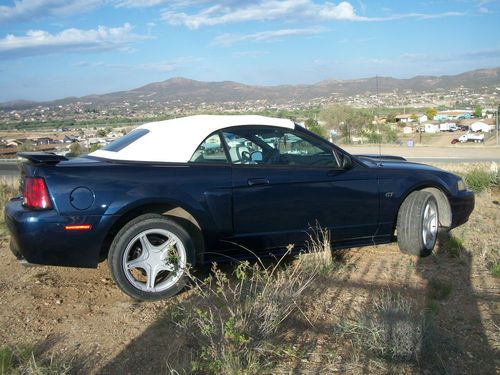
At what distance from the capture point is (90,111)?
122 ft

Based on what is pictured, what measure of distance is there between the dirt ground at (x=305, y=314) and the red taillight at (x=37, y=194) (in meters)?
0.78

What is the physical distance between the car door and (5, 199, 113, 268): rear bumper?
3.66 ft

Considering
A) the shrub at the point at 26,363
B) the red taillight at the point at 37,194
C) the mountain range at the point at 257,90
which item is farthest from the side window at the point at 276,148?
the mountain range at the point at 257,90

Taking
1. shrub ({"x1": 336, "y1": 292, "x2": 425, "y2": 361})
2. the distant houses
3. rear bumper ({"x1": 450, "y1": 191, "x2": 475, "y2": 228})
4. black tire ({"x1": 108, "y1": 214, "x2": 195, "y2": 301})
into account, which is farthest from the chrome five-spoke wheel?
the distant houses

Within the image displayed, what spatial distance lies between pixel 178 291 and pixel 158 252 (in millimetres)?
333

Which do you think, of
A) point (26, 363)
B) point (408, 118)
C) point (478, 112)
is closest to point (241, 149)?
Result: point (26, 363)

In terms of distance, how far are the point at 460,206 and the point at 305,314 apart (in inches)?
109

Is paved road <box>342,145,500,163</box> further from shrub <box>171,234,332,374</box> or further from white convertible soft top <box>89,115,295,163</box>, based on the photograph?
shrub <box>171,234,332,374</box>

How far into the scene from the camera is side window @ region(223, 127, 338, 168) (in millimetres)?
4492

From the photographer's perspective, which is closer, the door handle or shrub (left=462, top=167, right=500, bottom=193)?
the door handle

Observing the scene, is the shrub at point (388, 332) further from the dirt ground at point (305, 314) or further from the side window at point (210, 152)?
the side window at point (210, 152)

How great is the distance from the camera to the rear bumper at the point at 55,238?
3.75 meters

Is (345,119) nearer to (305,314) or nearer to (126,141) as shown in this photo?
(126,141)

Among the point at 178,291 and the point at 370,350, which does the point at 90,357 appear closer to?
the point at 178,291
